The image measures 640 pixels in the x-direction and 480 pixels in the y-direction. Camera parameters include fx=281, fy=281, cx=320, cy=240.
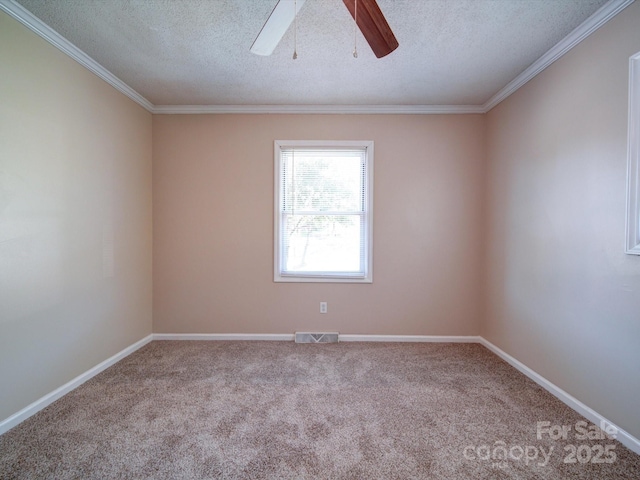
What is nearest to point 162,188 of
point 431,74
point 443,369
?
point 431,74

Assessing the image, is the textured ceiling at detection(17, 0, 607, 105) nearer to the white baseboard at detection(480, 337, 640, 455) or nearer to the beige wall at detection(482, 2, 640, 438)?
the beige wall at detection(482, 2, 640, 438)

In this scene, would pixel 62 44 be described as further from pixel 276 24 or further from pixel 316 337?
pixel 316 337

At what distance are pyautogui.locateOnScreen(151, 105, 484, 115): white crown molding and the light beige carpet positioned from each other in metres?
2.63

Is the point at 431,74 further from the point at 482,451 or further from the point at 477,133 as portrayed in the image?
the point at 482,451

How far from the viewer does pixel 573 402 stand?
1.96 m

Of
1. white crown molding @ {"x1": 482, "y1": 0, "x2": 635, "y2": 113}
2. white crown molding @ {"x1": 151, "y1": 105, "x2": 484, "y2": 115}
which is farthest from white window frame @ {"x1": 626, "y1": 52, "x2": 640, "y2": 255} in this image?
white crown molding @ {"x1": 151, "y1": 105, "x2": 484, "y2": 115}

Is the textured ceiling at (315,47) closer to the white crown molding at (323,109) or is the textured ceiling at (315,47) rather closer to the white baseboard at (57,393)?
the white crown molding at (323,109)

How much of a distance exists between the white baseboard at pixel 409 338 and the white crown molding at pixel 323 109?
2505 mm

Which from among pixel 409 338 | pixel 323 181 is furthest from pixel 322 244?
pixel 409 338

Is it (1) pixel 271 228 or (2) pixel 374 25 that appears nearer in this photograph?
(2) pixel 374 25

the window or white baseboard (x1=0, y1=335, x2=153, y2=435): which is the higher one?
the window

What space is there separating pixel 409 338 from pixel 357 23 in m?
2.94

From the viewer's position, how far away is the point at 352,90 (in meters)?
2.77

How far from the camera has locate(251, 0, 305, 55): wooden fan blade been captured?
127cm
